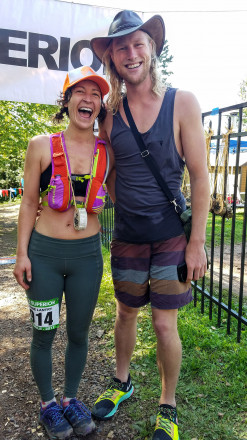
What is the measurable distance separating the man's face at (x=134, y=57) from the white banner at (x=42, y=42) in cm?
200

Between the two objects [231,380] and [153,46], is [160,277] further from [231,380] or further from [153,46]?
[153,46]

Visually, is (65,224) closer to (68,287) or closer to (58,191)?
(58,191)

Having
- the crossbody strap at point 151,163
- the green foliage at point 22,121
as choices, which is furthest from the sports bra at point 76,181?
the green foliage at point 22,121

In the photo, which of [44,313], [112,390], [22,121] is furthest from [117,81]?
[22,121]

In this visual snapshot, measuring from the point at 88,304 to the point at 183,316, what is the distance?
1962 millimetres

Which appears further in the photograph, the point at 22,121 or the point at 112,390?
the point at 22,121

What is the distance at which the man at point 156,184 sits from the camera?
1.98 meters

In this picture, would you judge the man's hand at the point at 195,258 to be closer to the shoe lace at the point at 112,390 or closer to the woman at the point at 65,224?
the woman at the point at 65,224

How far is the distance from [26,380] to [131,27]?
8.85 feet

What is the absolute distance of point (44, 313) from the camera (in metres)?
1.98

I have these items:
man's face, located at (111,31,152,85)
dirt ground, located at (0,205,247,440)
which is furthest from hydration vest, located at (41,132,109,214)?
dirt ground, located at (0,205,247,440)

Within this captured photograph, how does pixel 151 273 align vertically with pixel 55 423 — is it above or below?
above

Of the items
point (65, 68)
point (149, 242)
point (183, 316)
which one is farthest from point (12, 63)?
point (183, 316)

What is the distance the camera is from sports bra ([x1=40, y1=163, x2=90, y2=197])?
195 centimetres
